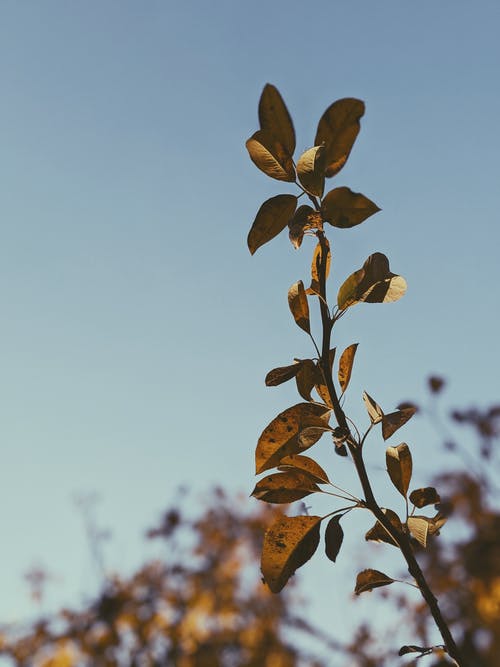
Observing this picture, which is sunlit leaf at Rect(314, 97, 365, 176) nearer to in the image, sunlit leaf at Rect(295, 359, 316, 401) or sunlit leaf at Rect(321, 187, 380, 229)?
sunlit leaf at Rect(321, 187, 380, 229)

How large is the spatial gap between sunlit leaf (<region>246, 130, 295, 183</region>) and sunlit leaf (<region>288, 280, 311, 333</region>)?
0.10 meters

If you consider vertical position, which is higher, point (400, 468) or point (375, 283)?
point (375, 283)

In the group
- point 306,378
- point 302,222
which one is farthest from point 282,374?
point 302,222

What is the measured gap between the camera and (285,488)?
472mm

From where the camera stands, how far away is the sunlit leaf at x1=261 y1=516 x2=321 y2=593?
0.43 meters

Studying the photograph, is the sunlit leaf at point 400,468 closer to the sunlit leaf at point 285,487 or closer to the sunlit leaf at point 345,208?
the sunlit leaf at point 285,487

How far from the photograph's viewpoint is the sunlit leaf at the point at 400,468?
1.58ft

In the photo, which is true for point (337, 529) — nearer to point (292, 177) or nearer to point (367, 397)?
point (367, 397)

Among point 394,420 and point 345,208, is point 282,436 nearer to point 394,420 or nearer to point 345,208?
point 394,420

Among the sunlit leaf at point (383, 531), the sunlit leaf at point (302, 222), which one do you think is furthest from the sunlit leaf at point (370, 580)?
the sunlit leaf at point (302, 222)

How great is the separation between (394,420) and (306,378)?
0.08 m

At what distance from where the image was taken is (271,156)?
48cm

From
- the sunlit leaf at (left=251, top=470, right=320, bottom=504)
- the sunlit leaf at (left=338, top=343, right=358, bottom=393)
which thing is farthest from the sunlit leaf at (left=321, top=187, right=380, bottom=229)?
the sunlit leaf at (left=251, top=470, right=320, bottom=504)

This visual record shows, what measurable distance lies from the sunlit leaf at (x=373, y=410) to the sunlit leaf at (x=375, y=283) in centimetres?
9
